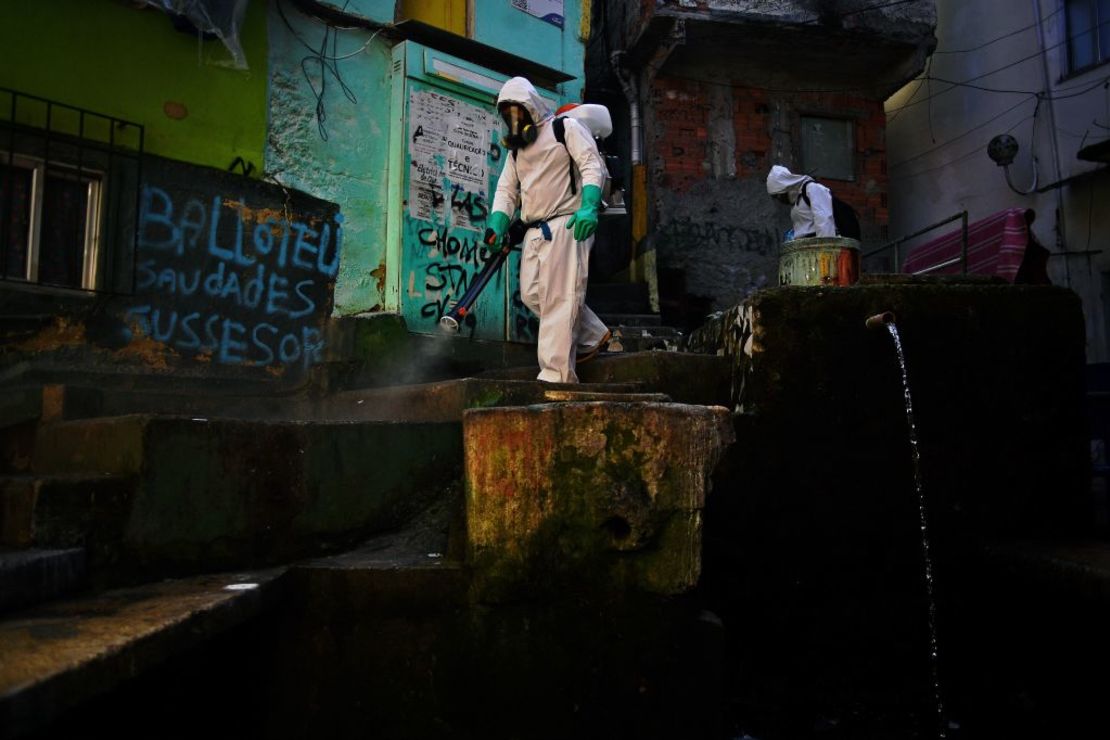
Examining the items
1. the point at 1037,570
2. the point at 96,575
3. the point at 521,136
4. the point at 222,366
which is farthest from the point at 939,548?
the point at 222,366

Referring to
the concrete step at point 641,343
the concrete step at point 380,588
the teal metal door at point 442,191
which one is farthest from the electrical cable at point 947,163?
the concrete step at point 380,588

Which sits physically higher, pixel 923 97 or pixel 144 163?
pixel 923 97

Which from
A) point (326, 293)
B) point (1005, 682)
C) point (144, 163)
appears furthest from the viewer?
point (326, 293)

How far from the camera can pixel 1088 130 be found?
35.7ft

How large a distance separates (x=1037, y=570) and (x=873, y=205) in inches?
378

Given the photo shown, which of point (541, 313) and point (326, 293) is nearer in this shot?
point (541, 313)

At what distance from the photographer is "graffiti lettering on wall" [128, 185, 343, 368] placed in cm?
492

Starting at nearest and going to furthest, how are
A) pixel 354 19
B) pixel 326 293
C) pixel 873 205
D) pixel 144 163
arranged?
1. pixel 144 163
2. pixel 326 293
3. pixel 354 19
4. pixel 873 205

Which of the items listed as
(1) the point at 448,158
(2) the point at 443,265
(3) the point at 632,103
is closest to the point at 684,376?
(2) the point at 443,265

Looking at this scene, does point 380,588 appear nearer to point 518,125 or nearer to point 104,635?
point 104,635

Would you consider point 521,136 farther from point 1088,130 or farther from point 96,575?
point 1088,130

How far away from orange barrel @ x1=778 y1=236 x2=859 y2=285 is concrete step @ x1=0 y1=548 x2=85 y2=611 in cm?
495

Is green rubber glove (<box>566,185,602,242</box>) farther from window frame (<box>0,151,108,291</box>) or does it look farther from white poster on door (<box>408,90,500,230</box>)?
window frame (<box>0,151,108,291</box>)

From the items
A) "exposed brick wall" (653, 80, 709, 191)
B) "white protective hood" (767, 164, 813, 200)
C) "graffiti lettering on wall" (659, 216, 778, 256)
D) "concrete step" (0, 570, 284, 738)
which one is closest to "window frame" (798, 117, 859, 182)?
"graffiti lettering on wall" (659, 216, 778, 256)
